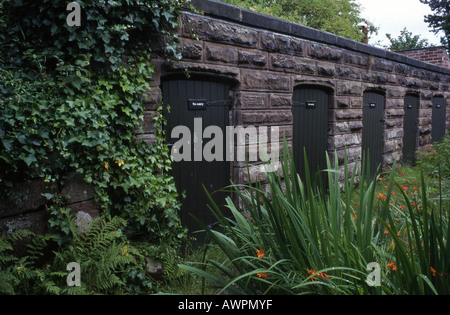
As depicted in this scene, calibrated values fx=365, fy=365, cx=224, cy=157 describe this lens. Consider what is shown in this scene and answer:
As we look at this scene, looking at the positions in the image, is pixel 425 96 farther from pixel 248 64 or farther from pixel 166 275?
pixel 166 275

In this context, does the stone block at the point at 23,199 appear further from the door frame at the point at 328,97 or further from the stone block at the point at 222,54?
the door frame at the point at 328,97

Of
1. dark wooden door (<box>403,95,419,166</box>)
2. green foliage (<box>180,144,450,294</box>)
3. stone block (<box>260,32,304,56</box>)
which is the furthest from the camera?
dark wooden door (<box>403,95,419,166</box>)

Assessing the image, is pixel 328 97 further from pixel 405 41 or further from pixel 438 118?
pixel 405 41

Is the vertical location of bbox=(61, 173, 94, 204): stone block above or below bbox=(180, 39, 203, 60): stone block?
below

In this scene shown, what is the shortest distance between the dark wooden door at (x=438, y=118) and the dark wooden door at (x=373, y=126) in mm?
4017

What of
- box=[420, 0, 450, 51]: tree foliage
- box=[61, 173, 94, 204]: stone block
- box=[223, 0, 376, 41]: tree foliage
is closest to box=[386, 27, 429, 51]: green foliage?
box=[420, 0, 450, 51]: tree foliage

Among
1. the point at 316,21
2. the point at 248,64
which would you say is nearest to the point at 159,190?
the point at 248,64

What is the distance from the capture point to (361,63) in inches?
283

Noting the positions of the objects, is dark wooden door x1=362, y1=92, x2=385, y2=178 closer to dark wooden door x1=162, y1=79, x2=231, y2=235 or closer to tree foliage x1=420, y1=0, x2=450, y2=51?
dark wooden door x1=162, y1=79, x2=231, y2=235

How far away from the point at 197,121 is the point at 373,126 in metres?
5.31

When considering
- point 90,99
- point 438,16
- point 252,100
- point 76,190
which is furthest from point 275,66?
point 438,16

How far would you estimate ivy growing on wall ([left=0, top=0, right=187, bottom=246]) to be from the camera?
290 centimetres

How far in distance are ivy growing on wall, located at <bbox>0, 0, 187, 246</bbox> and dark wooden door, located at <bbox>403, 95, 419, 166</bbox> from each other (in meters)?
8.06

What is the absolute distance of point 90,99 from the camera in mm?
3242
